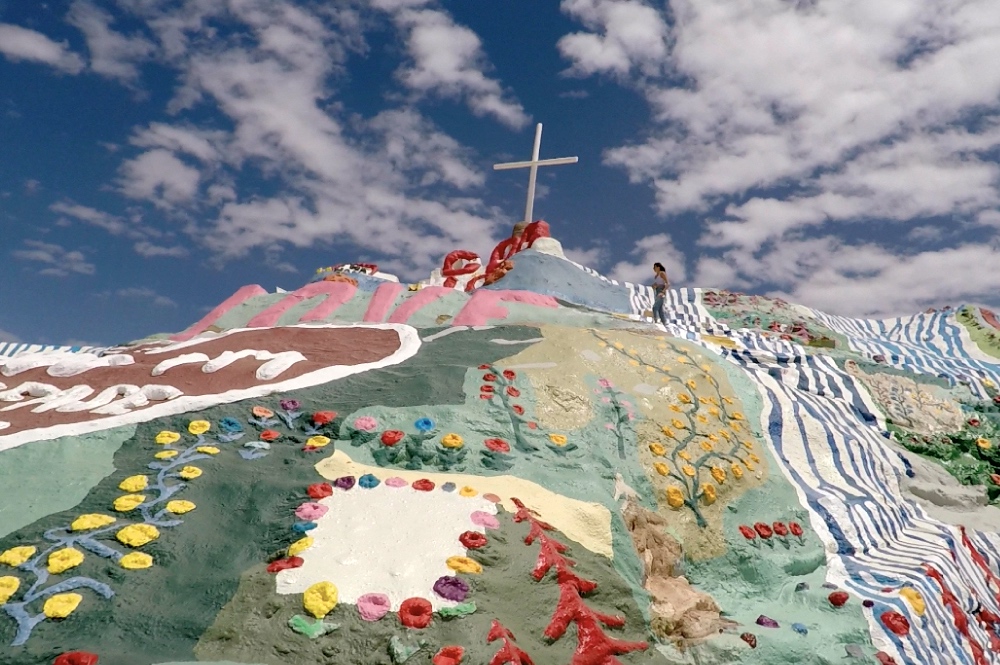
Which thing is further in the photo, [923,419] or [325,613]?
[923,419]

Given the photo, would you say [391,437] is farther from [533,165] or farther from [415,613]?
A: [533,165]

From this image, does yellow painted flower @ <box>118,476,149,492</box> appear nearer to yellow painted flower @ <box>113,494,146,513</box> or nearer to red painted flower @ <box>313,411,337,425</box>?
yellow painted flower @ <box>113,494,146,513</box>

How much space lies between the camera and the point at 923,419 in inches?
301

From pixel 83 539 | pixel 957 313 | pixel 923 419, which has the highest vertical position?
pixel 957 313

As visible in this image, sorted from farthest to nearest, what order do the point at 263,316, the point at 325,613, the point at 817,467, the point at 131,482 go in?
1. the point at 263,316
2. the point at 817,467
3. the point at 131,482
4. the point at 325,613

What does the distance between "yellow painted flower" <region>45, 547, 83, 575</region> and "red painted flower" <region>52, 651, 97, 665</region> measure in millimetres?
526

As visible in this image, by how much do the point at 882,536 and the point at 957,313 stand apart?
1082 cm

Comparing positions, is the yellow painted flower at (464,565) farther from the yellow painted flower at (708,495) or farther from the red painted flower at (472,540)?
the yellow painted flower at (708,495)

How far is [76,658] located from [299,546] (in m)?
0.96

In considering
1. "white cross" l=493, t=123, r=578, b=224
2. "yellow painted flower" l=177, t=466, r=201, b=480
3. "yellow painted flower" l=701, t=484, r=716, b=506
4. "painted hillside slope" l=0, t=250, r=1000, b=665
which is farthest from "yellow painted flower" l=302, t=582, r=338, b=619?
"white cross" l=493, t=123, r=578, b=224

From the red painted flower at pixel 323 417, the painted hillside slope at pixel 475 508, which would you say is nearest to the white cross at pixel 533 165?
the painted hillside slope at pixel 475 508

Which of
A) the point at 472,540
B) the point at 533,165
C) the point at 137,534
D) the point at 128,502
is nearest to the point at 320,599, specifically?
the point at 472,540

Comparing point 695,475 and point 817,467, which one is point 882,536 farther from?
point 695,475

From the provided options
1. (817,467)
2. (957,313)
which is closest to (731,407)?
(817,467)
